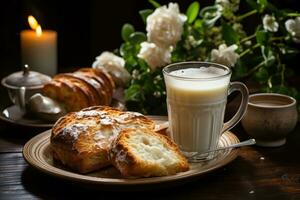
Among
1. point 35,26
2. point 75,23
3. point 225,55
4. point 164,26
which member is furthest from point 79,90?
point 75,23

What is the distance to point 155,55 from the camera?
1.54 meters

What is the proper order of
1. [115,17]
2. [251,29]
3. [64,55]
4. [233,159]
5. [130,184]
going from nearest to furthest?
[130,184] → [233,159] → [251,29] → [115,17] → [64,55]

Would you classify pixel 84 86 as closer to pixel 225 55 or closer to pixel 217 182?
pixel 225 55

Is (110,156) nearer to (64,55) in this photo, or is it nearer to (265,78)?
(265,78)

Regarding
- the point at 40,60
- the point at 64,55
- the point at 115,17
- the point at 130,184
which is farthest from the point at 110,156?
the point at 64,55

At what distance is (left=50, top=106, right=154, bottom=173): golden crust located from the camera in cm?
109

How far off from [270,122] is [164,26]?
413 millimetres

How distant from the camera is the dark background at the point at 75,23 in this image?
9.11ft

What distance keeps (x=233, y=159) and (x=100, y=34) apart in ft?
5.81

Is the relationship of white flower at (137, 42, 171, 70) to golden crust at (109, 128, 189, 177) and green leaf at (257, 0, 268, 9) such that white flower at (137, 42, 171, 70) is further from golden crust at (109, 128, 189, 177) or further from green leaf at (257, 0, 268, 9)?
golden crust at (109, 128, 189, 177)

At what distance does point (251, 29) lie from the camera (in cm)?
249

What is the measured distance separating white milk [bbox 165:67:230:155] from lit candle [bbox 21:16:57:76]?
82cm

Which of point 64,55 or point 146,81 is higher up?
point 146,81

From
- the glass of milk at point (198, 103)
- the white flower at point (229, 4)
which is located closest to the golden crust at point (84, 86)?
the glass of milk at point (198, 103)
